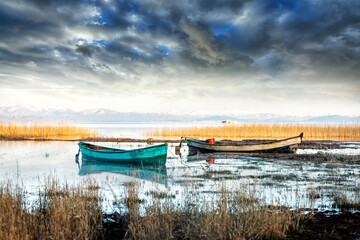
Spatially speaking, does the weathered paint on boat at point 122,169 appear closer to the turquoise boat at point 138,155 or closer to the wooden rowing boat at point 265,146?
the turquoise boat at point 138,155

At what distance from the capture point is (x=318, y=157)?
54.1 feet

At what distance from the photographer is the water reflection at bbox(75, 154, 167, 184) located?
12012mm

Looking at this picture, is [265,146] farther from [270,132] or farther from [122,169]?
[270,132]

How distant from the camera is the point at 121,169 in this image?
13.7 meters

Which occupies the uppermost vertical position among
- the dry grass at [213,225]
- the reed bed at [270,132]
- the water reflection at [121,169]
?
the reed bed at [270,132]

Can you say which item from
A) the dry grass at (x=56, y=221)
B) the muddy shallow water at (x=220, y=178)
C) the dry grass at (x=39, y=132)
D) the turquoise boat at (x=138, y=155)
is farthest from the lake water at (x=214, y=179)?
the dry grass at (x=39, y=132)

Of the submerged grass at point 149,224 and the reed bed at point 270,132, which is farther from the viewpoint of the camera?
the reed bed at point 270,132

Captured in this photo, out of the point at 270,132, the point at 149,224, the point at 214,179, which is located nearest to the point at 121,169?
the point at 214,179

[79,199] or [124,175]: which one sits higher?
[79,199]

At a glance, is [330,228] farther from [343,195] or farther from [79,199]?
[79,199]

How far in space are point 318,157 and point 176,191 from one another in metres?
11.6

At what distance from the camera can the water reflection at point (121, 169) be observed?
12012 mm

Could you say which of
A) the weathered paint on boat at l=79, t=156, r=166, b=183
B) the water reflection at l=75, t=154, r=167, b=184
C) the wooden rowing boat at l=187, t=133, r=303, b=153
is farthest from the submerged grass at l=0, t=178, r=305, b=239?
the wooden rowing boat at l=187, t=133, r=303, b=153

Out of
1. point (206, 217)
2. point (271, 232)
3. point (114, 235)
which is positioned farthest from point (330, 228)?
point (114, 235)
